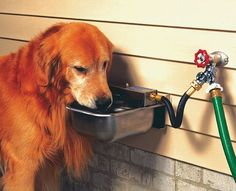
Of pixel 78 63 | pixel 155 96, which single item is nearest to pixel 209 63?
pixel 155 96

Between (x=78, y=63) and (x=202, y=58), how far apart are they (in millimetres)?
549

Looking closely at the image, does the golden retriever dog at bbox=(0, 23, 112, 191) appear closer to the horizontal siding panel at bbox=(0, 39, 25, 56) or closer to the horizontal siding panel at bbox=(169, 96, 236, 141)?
the horizontal siding panel at bbox=(169, 96, 236, 141)

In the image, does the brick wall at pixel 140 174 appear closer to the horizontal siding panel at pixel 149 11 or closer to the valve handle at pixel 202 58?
the valve handle at pixel 202 58

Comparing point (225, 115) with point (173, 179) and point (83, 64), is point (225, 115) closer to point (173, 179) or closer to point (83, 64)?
point (173, 179)

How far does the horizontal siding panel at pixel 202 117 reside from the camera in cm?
185

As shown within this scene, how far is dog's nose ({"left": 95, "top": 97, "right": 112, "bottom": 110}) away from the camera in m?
1.86

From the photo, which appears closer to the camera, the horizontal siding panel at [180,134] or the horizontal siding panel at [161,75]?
the horizontal siding panel at [161,75]

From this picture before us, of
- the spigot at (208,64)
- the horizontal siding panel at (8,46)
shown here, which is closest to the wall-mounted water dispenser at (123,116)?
the spigot at (208,64)

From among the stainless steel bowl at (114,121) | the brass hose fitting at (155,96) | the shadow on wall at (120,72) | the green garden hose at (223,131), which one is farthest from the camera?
the shadow on wall at (120,72)

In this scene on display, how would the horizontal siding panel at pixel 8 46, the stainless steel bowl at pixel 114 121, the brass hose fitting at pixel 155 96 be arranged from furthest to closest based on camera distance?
the horizontal siding panel at pixel 8 46
the brass hose fitting at pixel 155 96
the stainless steel bowl at pixel 114 121

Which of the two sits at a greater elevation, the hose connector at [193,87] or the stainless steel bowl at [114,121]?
the hose connector at [193,87]

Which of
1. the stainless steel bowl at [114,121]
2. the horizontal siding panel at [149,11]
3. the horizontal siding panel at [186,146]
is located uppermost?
the horizontal siding panel at [149,11]

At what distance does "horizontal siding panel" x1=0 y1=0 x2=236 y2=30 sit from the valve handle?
0.42ft

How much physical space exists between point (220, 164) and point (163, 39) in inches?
25.7
